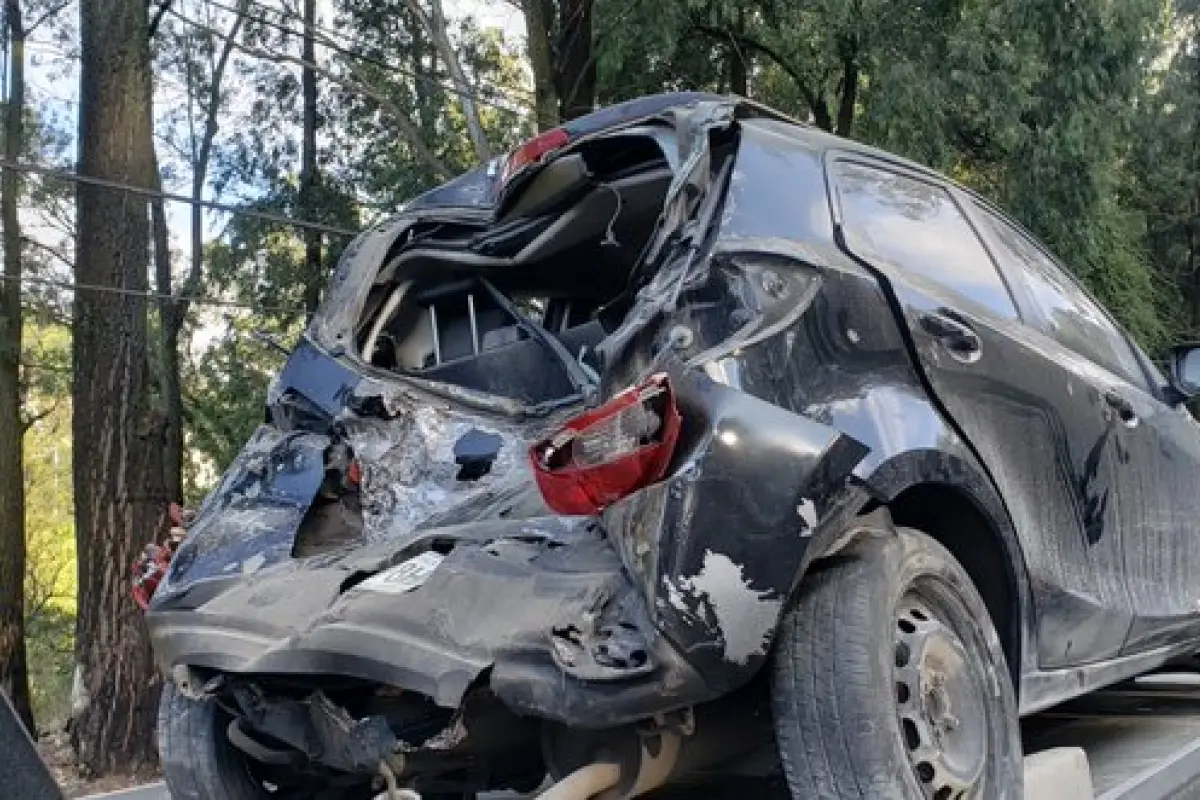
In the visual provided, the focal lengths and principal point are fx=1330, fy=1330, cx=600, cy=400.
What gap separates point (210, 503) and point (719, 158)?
1572 mm

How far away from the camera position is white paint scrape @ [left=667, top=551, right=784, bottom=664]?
2346mm

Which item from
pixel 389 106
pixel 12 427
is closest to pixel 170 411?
pixel 389 106

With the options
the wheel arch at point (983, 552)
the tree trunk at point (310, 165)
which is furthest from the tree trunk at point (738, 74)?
the wheel arch at point (983, 552)

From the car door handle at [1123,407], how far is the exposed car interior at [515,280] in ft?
4.57

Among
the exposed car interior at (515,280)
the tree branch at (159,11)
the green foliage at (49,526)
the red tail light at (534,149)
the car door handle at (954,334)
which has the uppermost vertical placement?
the tree branch at (159,11)

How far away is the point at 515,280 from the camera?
4.33 metres

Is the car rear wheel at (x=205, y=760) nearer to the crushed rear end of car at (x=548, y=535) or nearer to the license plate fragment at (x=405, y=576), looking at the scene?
the crushed rear end of car at (x=548, y=535)

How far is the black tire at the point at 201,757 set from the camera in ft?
10.7

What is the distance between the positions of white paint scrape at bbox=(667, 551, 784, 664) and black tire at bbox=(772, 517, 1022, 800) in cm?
18

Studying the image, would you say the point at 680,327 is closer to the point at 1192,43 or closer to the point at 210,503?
the point at 210,503

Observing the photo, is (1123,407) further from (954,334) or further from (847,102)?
(847,102)

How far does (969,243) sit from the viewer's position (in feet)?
12.1

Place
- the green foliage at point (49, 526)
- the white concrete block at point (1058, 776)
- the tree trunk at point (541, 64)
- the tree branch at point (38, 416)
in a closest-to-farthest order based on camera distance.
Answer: the white concrete block at point (1058, 776)
the tree trunk at point (541, 64)
the tree branch at point (38, 416)
the green foliage at point (49, 526)

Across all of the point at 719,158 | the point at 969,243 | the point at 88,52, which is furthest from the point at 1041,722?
the point at 88,52
